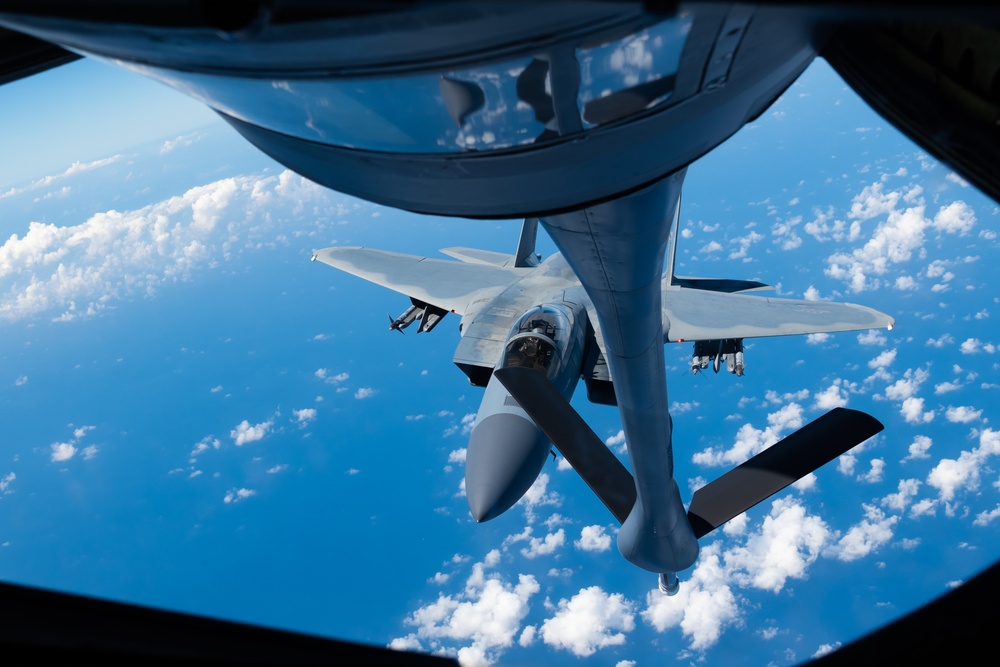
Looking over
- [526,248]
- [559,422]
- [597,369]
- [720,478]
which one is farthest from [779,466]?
[526,248]

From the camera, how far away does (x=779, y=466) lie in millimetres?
7125

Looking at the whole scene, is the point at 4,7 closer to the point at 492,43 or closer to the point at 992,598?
the point at 492,43

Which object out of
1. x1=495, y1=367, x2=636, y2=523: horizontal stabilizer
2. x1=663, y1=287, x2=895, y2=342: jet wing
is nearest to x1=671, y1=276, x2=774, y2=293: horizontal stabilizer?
x1=663, y1=287, x2=895, y2=342: jet wing

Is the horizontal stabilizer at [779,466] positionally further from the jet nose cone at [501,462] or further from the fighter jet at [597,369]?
the jet nose cone at [501,462]

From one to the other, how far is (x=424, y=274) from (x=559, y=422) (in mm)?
9824

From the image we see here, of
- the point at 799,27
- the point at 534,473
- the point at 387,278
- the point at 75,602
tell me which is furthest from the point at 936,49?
the point at 387,278

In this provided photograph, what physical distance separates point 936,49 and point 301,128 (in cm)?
239

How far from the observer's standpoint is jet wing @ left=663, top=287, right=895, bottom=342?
1152 centimetres

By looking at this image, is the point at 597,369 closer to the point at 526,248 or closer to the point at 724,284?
the point at 526,248

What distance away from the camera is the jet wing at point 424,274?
14.8 metres

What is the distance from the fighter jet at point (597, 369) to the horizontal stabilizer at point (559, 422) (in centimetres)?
1

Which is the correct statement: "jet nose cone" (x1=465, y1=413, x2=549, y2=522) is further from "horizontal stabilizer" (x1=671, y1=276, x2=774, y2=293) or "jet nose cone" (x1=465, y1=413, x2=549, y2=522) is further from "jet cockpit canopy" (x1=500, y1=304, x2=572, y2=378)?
"horizontal stabilizer" (x1=671, y1=276, x2=774, y2=293)

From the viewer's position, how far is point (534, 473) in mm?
11117

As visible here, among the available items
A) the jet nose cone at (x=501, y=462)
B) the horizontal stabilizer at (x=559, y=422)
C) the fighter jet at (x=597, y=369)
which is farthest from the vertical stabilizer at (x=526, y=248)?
the horizontal stabilizer at (x=559, y=422)
